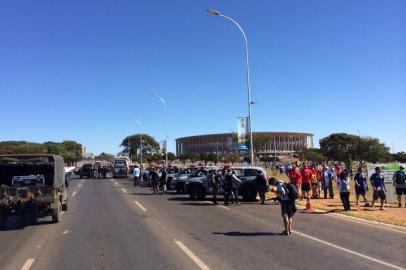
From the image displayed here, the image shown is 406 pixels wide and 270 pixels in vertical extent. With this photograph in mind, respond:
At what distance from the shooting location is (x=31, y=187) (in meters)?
15.3

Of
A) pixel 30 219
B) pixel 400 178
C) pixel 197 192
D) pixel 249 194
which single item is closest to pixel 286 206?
pixel 30 219

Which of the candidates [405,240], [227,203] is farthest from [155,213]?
[405,240]

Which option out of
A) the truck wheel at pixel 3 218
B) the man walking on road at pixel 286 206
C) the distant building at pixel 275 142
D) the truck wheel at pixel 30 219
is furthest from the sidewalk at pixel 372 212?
the distant building at pixel 275 142

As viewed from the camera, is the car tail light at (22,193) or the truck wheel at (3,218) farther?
the truck wheel at (3,218)

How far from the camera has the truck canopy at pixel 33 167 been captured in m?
16.6

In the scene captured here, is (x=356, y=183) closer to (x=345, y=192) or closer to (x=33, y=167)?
(x=345, y=192)

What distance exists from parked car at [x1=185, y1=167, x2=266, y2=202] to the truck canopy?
9075 mm

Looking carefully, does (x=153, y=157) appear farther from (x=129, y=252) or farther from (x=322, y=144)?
(x=129, y=252)

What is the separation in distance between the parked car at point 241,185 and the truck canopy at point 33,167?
907 centimetres

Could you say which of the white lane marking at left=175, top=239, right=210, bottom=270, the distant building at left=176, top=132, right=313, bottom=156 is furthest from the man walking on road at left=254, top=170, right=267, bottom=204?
the distant building at left=176, top=132, right=313, bottom=156

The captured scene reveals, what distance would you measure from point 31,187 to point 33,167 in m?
3.36

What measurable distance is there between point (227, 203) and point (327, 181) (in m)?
6.16

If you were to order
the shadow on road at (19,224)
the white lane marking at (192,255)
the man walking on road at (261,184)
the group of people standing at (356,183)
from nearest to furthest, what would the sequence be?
1. the white lane marking at (192,255)
2. the shadow on road at (19,224)
3. the group of people standing at (356,183)
4. the man walking on road at (261,184)

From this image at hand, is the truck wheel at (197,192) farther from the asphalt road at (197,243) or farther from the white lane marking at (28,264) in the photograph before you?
the white lane marking at (28,264)
